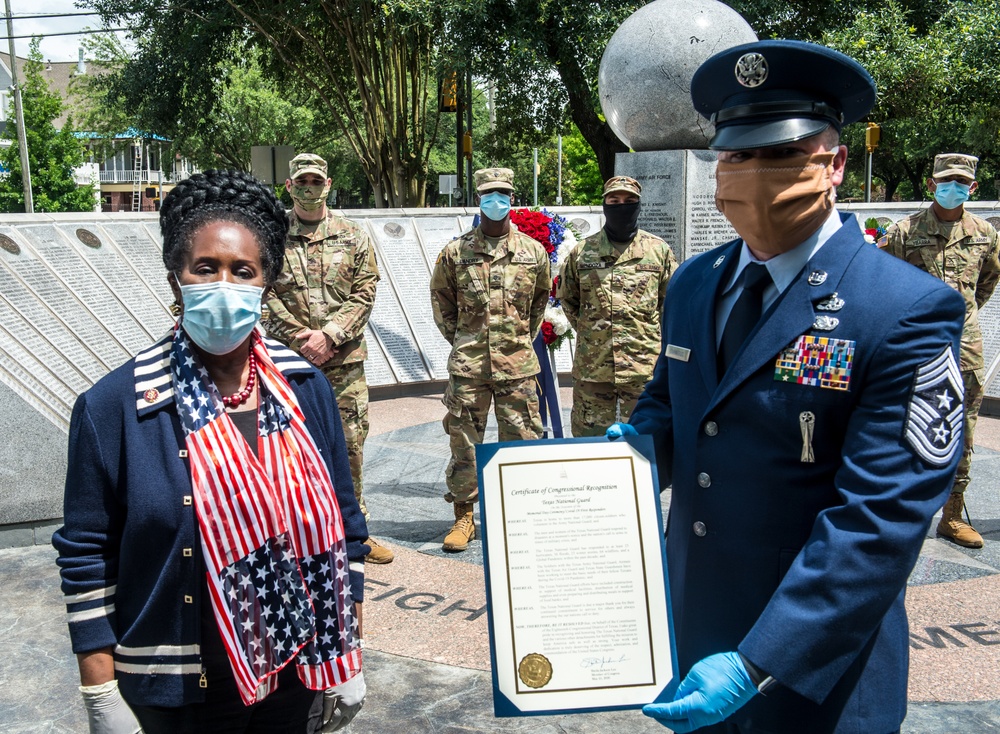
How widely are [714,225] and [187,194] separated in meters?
4.76

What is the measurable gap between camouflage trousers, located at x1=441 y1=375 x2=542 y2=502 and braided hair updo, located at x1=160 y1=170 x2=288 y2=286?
368 cm

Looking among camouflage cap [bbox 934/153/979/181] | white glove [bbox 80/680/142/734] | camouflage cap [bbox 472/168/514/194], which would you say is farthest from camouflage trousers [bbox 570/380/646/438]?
white glove [bbox 80/680/142/734]

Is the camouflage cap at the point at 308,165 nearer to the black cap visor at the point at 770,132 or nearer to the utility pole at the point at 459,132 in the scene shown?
the black cap visor at the point at 770,132

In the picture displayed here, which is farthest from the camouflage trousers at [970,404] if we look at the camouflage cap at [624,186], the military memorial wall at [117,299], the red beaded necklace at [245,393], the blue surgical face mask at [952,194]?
the red beaded necklace at [245,393]

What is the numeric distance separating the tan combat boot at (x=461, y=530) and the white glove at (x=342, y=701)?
11.4ft

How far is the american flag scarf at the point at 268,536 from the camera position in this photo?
2104 millimetres

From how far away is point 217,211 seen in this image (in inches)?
90.5

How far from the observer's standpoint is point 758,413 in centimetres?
199

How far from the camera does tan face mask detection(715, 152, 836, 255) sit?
1.95 m

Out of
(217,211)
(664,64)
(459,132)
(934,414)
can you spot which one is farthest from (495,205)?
(459,132)

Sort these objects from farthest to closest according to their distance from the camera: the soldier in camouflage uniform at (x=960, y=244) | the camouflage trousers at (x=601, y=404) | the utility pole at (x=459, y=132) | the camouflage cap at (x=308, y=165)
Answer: the utility pole at (x=459, y=132) < the soldier in camouflage uniform at (x=960, y=244) < the camouflage trousers at (x=601, y=404) < the camouflage cap at (x=308, y=165)

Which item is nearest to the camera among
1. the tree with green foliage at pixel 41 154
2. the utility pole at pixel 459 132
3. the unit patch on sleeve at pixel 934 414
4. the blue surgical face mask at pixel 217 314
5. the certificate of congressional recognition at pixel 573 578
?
the unit patch on sleeve at pixel 934 414

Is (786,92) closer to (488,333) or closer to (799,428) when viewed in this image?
(799,428)
